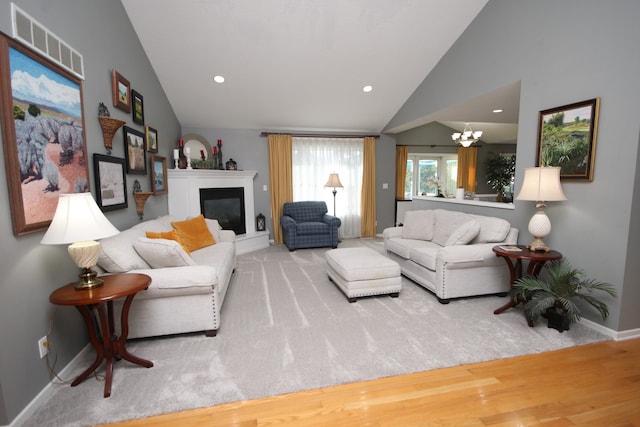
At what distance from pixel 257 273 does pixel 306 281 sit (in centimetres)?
78

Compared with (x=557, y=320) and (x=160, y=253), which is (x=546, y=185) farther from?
(x=160, y=253)

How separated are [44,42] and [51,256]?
1366mm

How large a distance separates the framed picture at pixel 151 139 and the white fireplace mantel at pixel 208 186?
69 centimetres

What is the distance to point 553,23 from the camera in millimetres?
2697

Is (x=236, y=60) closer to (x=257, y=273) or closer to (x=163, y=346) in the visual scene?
(x=257, y=273)

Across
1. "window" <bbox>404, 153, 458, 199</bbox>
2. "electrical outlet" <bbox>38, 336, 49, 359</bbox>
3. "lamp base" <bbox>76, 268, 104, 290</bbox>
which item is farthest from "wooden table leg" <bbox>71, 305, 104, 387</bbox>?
"window" <bbox>404, 153, 458, 199</bbox>

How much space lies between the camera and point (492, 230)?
317 cm

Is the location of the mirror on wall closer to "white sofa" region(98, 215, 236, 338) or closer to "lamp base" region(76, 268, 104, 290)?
"white sofa" region(98, 215, 236, 338)

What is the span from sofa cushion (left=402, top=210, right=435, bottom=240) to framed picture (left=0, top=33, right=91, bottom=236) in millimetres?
3647

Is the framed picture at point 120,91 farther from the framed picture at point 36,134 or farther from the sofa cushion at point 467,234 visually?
the sofa cushion at point 467,234

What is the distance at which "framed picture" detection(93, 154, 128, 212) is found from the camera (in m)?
2.47

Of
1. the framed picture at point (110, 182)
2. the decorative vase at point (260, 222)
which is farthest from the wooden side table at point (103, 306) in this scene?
the decorative vase at point (260, 222)

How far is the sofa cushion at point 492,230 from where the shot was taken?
122 inches

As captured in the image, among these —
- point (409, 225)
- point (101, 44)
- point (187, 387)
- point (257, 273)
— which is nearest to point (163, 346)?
point (187, 387)
